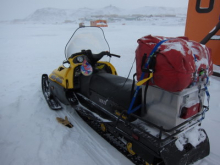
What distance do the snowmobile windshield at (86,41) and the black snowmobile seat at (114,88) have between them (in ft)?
2.42

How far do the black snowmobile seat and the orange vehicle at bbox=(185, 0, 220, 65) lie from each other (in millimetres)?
3693

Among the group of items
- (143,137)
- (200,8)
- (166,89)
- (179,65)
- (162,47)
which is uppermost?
(200,8)

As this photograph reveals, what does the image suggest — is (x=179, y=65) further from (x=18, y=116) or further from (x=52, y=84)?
(x=18, y=116)

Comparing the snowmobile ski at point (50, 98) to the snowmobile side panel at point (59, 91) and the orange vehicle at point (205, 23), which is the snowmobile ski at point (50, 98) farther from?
the orange vehicle at point (205, 23)

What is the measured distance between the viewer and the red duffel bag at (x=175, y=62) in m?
1.43

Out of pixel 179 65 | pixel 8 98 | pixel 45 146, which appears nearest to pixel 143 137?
pixel 179 65

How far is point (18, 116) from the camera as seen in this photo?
3.08 metres

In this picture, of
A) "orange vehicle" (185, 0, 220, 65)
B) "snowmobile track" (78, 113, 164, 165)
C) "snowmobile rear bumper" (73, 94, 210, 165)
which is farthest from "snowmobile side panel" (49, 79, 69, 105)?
"orange vehicle" (185, 0, 220, 65)

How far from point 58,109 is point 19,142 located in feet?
3.04

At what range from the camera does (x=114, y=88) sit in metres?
2.33

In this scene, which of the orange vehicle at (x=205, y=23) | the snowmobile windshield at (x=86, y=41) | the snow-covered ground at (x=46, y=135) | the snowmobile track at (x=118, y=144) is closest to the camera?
the snowmobile track at (x=118, y=144)

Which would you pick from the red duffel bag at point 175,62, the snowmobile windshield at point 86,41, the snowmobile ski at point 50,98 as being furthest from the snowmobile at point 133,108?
the snowmobile ski at point 50,98

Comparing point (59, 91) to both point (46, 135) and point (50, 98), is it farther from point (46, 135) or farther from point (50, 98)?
point (46, 135)

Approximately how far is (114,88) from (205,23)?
4.70m
